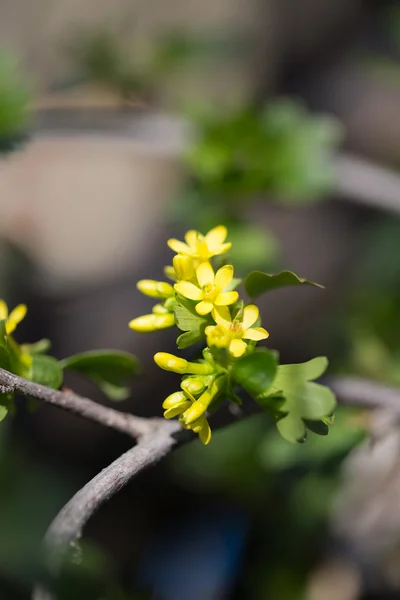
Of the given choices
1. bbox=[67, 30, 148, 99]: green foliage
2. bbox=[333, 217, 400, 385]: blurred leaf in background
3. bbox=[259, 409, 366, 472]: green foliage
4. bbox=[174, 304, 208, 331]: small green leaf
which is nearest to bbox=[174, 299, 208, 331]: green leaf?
bbox=[174, 304, 208, 331]: small green leaf

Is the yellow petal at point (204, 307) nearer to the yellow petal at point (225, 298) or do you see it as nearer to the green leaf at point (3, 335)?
the yellow petal at point (225, 298)

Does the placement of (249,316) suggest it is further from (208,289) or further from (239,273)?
(239,273)

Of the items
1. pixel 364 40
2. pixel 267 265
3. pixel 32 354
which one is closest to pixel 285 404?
pixel 32 354

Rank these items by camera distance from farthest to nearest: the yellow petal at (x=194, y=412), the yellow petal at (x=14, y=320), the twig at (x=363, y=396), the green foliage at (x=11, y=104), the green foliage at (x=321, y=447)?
the green foliage at (x=11, y=104) < the green foliage at (x=321, y=447) < the twig at (x=363, y=396) < the yellow petal at (x=14, y=320) < the yellow petal at (x=194, y=412)

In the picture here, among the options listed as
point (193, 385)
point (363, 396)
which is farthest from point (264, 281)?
point (363, 396)

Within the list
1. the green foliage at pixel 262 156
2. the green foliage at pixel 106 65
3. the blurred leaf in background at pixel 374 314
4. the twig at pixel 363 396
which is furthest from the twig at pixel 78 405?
the green foliage at pixel 106 65

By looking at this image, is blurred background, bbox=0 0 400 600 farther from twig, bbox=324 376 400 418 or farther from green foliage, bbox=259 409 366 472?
twig, bbox=324 376 400 418
